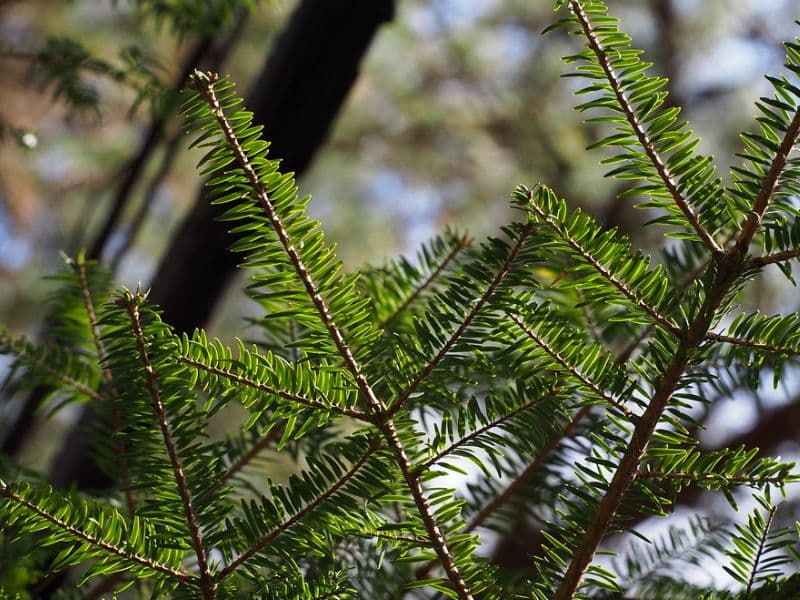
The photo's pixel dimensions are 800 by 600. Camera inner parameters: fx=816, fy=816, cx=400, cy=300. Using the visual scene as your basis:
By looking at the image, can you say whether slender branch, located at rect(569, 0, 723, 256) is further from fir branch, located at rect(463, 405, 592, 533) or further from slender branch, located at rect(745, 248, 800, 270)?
fir branch, located at rect(463, 405, 592, 533)

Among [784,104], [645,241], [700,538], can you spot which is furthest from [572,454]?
[645,241]

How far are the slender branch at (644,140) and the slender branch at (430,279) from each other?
0.19 metres

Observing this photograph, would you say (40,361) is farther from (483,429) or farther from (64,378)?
(483,429)

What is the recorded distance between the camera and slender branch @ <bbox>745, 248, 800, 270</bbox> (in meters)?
0.31

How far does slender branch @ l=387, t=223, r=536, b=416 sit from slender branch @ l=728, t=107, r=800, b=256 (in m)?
0.09

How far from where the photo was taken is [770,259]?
316 millimetres

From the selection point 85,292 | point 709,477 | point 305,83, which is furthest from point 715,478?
point 305,83

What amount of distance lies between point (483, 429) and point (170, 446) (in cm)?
13

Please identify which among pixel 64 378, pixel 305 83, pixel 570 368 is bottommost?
pixel 64 378

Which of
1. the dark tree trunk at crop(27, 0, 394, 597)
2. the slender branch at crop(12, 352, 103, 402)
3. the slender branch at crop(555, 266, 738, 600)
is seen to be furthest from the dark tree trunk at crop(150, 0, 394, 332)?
the slender branch at crop(555, 266, 738, 600)

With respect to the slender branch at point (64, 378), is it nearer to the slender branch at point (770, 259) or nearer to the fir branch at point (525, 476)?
the fir branch at point (525, 476)

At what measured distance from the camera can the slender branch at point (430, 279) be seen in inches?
20.1

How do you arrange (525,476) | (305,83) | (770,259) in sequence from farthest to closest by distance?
(305,83) < (525,476) < (770,259)

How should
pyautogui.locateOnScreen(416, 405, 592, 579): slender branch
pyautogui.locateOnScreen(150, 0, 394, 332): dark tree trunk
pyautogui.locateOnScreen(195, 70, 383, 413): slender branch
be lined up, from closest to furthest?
1. pyautogui.locateOnScreen(195, 70, 383, 413): slender branch
2. pyautogui.locateOnScreen(416, 405, 592, 579): slender branch
3. pyautogui.locateOnScreen(150, 0, 394, 332): dark tree trunk
